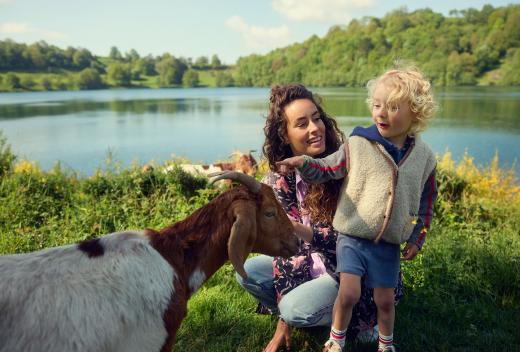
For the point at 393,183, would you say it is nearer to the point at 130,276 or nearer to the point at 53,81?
Result: the point at 130,276

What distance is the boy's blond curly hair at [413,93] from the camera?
2969 millimetres

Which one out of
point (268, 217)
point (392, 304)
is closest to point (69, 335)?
point (268, 217)

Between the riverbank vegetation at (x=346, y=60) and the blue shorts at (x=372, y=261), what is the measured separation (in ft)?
202

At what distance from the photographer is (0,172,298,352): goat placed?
7.07 feet

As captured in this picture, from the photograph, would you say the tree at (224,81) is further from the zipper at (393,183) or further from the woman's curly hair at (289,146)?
the zipper at (393,183)

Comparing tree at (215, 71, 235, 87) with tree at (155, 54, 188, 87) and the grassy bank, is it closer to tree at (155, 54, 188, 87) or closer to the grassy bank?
tree at (155, 54, 188, 87)

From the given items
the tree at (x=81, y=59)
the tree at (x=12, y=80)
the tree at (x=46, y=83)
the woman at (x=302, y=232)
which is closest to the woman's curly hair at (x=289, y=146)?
the woman at (x=302, y=232)

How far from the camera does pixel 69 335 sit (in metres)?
2.17

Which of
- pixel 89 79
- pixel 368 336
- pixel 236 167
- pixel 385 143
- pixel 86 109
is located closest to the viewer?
pixel 385 143

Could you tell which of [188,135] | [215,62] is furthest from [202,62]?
[188,135]

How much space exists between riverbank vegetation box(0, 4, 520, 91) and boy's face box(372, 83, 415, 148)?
200 feet

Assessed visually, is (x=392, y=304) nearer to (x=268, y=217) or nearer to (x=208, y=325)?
(x=268, y=217)

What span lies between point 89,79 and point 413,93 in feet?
350

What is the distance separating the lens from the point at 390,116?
3.00 meters
